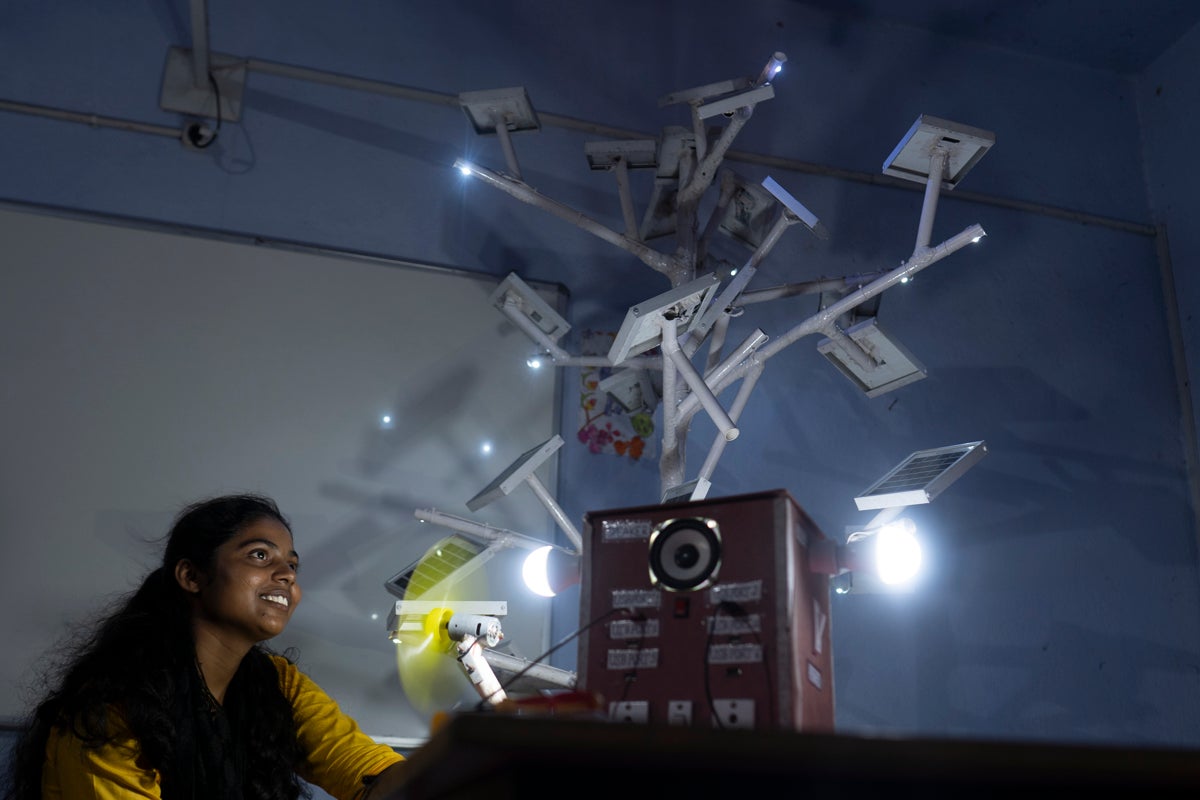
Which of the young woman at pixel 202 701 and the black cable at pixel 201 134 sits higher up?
the black cable at pixel 201 134

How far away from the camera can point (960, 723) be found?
2738 millimetres

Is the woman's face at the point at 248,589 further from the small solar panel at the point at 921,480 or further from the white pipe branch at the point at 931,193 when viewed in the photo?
the white pipe branch at the point at 931,193

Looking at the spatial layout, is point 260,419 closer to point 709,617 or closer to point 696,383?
point 696,383

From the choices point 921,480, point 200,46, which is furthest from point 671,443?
point 200,46

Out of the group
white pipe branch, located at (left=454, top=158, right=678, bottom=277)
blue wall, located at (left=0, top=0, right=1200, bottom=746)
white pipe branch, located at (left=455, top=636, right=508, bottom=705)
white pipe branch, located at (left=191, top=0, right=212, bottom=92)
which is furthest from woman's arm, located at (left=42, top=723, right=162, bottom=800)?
white pipe branch, located at (left=191, top=0, right=212, bottom=92)

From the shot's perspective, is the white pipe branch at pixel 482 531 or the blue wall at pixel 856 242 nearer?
the white pipe branch at pixel 482 531

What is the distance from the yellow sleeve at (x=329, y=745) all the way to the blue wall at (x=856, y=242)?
650 millimetres

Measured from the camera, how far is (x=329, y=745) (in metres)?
2.02

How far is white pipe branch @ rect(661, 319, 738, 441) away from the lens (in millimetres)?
1957

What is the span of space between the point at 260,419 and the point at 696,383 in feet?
3.72

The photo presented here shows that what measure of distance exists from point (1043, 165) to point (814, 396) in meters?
1.23

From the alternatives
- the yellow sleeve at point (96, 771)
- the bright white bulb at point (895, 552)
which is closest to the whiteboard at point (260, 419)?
the yellow sleeve at point (96, 771)

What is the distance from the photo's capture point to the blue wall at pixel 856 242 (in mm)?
2758

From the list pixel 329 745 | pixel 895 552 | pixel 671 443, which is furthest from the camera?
pixel 671 443
